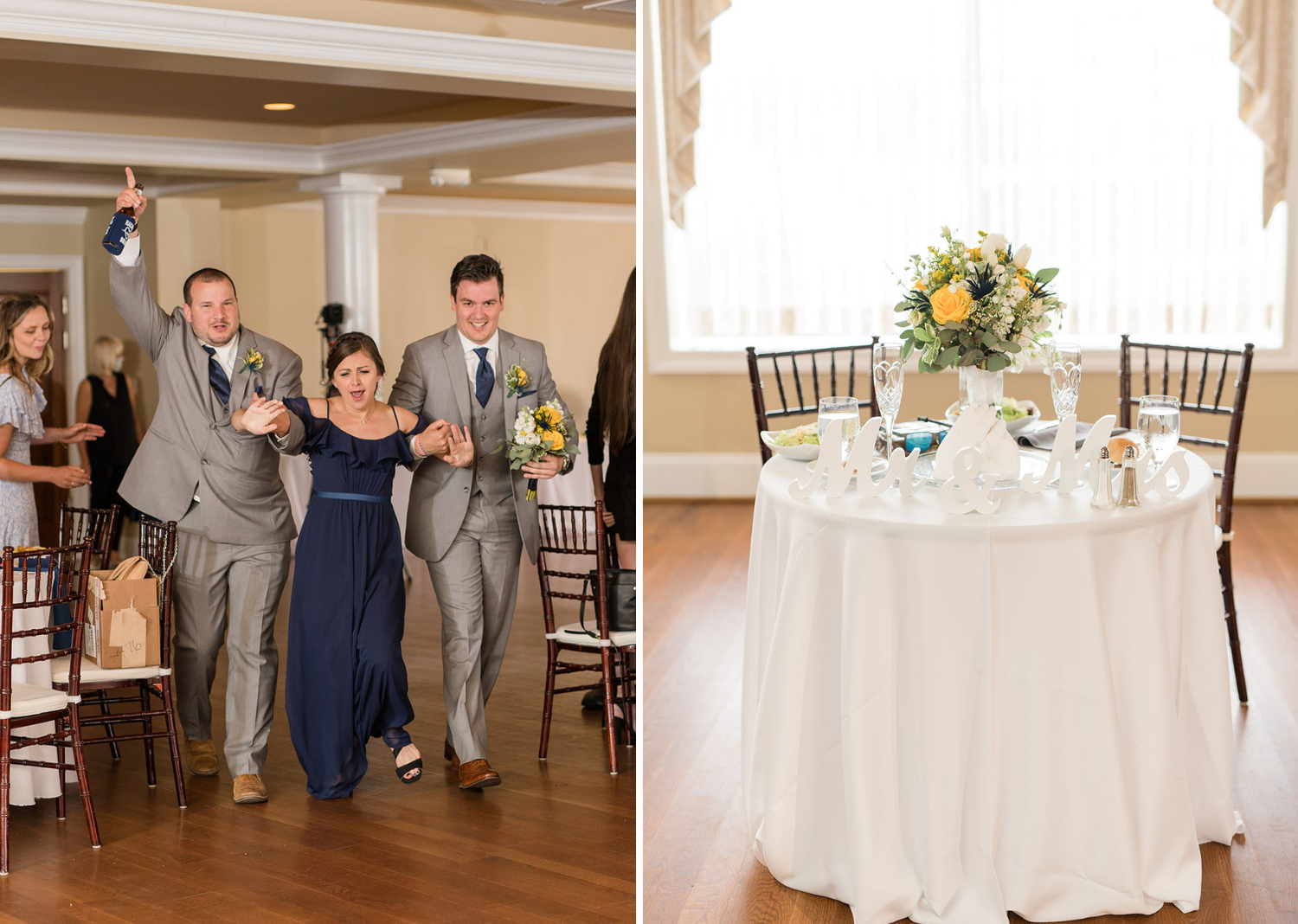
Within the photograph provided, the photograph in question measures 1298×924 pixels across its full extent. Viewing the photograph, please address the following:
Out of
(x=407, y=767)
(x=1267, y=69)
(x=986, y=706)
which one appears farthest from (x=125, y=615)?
(x=1267, y=69)

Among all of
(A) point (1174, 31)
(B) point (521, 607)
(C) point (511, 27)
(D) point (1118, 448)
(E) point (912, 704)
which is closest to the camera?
(E) point (912, 704)

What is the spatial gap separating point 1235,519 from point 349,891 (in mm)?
5769

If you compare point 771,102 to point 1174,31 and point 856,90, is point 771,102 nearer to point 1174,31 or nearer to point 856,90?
point 856,90

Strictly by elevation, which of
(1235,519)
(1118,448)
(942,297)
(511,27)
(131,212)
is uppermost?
(511,27)

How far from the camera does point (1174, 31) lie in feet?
23.3

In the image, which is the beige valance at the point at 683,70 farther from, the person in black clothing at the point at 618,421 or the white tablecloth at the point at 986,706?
the white tablecloth at the point at 986,706

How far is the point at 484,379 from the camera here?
3938mm

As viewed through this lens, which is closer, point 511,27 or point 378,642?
point 378,642

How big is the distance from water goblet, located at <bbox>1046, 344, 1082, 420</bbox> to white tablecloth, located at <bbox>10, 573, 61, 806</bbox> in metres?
3.01

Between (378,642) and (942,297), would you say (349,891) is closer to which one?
(378,642)

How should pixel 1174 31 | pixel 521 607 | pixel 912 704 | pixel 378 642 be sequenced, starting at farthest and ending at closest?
1. pixel 1174 31
2. pixel 521 607
3. pixel 378 642
4. pixel 912 704

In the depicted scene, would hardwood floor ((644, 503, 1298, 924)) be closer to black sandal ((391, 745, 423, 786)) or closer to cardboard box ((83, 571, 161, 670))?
black sandal ((391, 745, 423, 786))

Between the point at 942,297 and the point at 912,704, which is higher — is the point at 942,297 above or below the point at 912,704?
above

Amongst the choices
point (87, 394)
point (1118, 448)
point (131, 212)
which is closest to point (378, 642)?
point (131, 212)
